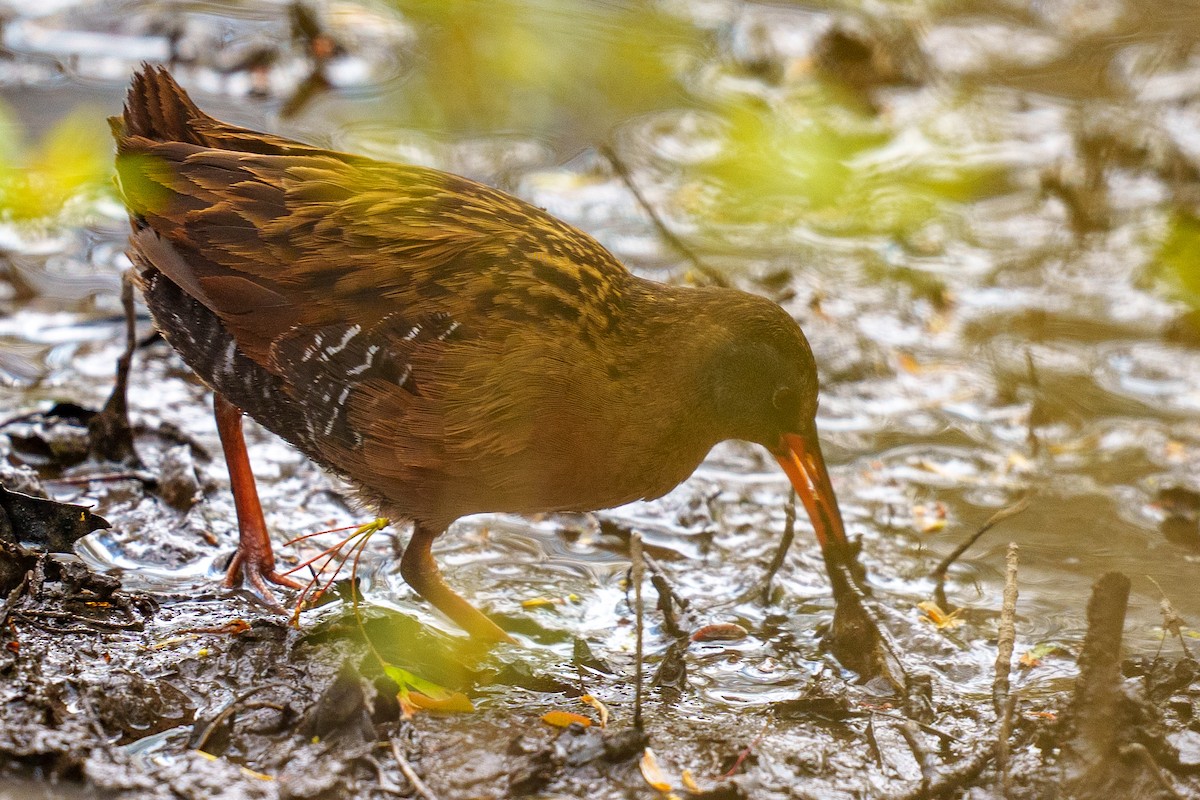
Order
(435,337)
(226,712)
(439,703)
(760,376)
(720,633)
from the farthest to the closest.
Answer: (720,633), (760,376), (435,337), (439,703), (226,712)

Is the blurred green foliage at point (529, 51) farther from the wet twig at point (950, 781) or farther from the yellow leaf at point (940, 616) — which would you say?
the yellow leaf at point (940, 616)

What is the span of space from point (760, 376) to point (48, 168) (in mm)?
2065

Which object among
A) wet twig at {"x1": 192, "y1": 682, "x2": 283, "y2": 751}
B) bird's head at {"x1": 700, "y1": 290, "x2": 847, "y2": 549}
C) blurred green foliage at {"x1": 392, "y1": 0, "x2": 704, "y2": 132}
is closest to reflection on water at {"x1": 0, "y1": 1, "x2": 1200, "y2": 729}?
blurred green foliage at {"x1": 392, "y1": 0, "x2": 704, "y2": 132}

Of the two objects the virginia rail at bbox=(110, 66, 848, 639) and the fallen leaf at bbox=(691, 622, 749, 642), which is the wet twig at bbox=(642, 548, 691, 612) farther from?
the virginia rail at bbox=(110, 66, 848, 639)

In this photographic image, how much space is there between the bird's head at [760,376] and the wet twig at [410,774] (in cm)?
133

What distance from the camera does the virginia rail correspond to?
350 centimetres

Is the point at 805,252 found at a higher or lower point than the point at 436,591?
higher

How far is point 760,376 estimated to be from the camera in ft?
12.4

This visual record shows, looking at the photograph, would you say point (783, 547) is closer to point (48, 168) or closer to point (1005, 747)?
point (1005, 747)

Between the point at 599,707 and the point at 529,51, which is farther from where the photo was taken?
the point at 599,707

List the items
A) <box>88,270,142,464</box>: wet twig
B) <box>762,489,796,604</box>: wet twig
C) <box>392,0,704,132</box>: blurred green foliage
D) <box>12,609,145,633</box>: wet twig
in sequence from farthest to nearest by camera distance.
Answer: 1. <box>88,270,142,464</box>: wet twig
2. <box>762,489,796,604</box>: wet twig
3. <box>12,609,145,633</box>: wet twig
4. <box>392,0,704,132</box>: blurred green foliage

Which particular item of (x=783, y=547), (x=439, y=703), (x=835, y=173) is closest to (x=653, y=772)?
(x=439, y=703)

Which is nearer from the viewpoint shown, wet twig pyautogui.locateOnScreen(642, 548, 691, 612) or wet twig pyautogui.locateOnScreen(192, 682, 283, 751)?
wet twig pyautogui.locateOnScreen(192, 682, 283, 751)

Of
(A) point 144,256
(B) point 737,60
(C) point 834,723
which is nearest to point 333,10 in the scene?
(B) point 737,60
